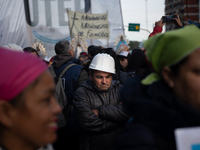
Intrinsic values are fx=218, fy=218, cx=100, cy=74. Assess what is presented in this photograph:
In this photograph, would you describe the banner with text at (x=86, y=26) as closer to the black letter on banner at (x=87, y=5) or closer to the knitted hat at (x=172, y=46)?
the black letter on banner at (x=87, y=5)

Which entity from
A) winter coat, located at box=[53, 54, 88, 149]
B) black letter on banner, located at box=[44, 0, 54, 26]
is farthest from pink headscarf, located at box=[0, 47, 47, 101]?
black letter on banner, located at box=[44, 0, 54, 26]

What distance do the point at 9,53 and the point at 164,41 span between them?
0.76 metres

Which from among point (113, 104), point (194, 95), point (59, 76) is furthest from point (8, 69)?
point (59, 76)

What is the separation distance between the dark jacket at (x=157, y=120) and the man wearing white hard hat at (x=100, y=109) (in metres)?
1.24

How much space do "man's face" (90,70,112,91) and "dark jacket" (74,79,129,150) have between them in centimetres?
5

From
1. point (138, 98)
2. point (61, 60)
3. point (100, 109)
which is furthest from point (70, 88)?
point (138, 98)

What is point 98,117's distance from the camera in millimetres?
2398

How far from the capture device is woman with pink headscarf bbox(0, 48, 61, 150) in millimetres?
940

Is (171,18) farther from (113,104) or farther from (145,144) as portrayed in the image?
(145,144)

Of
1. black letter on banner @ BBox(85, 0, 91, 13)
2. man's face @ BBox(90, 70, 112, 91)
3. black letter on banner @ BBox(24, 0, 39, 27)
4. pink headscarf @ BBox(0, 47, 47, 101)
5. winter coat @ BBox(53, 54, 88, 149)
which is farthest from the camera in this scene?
black letter on banner @ BBox(85, 0, 91, 13)

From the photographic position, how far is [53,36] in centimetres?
1238

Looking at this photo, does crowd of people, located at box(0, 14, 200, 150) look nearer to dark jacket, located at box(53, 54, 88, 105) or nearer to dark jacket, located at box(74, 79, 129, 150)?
dark jacket, located at box(74, 79, 129, 150)

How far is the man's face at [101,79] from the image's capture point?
2.59 m

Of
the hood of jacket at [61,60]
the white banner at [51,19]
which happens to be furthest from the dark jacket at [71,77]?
the white banner at [51,19]
